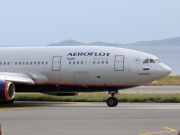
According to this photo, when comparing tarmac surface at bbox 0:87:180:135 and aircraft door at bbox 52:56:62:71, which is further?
aircraft door at bbox 52:56:62:71

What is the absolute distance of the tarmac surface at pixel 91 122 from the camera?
19578mm

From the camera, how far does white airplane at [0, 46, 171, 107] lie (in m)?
32.1

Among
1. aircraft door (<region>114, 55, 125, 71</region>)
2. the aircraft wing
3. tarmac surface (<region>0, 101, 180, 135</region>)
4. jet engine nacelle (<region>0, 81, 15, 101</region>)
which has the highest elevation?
aircraft door (<region>114, 55, 125, 71</region>)

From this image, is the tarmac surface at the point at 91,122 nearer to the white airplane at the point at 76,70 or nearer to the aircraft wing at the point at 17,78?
the white airplane at the point at 76,70

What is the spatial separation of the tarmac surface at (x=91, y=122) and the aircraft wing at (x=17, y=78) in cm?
377

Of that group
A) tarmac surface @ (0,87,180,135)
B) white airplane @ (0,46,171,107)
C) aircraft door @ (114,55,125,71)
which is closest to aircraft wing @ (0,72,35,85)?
white airplane @ (0,46,171,107)

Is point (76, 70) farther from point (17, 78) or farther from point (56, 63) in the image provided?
point (17, 78)

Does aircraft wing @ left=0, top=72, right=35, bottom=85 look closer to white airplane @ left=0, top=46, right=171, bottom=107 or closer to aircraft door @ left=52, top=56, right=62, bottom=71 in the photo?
white airplane @ left=0, top=46, right=171, bottom=107

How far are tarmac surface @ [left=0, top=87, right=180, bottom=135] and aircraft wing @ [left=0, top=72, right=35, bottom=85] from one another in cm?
377

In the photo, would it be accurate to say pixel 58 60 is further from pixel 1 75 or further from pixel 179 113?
pixel 179 113

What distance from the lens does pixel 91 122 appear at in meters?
22.7

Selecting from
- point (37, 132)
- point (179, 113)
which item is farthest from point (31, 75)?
point (37, 132)

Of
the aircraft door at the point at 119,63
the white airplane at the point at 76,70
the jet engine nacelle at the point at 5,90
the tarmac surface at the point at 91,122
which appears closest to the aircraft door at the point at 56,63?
the white airplane at the point at 76,70

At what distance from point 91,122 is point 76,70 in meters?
Answer: 10.9
